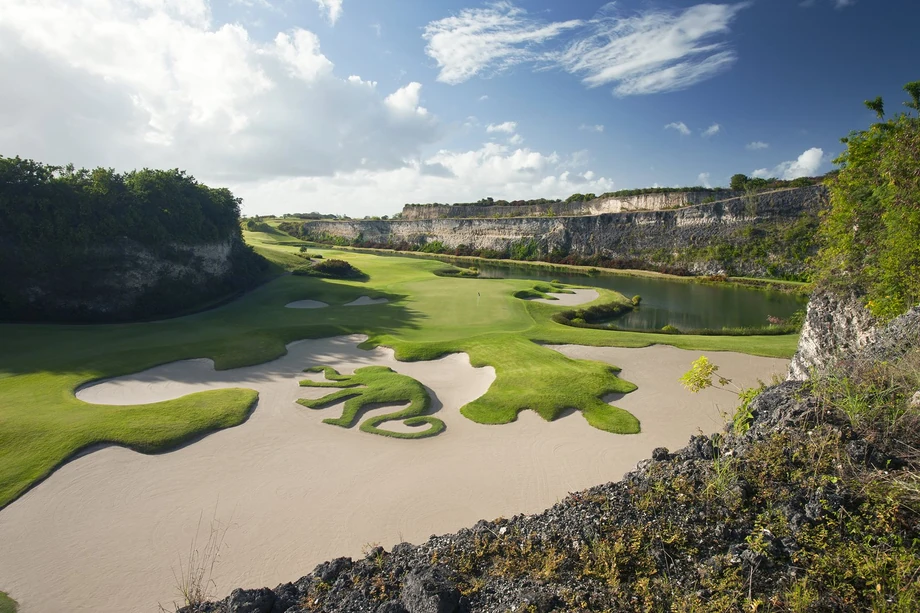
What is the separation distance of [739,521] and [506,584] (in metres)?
2.78

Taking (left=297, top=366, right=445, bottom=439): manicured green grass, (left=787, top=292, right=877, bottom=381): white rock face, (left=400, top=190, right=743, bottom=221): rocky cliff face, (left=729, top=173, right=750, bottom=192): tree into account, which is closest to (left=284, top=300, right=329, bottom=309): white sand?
(left=297, top=366, right=445, bottom=439): manicured green grass

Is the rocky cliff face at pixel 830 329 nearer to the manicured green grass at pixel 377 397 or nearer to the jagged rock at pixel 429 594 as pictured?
the jagged rock at pixel 429 594

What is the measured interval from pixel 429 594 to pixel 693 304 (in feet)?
121

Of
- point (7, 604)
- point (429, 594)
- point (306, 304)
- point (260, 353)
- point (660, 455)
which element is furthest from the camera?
point (306, 304)

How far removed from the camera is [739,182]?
62.8 metres

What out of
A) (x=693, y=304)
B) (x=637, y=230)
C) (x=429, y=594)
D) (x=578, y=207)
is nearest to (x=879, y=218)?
(x=429, y=594)

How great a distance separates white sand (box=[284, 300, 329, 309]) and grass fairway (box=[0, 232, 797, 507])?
563 mm

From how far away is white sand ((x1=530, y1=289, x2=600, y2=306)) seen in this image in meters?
33.3

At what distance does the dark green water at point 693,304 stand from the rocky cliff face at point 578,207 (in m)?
19.3

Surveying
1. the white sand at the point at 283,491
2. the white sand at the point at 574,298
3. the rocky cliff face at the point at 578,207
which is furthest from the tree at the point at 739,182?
the white sand at the point at 283,491

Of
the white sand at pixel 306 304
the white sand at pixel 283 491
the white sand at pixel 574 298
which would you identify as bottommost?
the white sand at pixel 283 491

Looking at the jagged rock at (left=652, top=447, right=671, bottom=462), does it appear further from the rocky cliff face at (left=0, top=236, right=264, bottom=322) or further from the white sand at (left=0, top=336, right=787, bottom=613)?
the rocky cliff face at (left=0, top=236, right=264, bottom=322)

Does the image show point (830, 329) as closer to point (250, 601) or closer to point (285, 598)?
point (285, 598)

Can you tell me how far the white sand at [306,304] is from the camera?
98.5 feet
